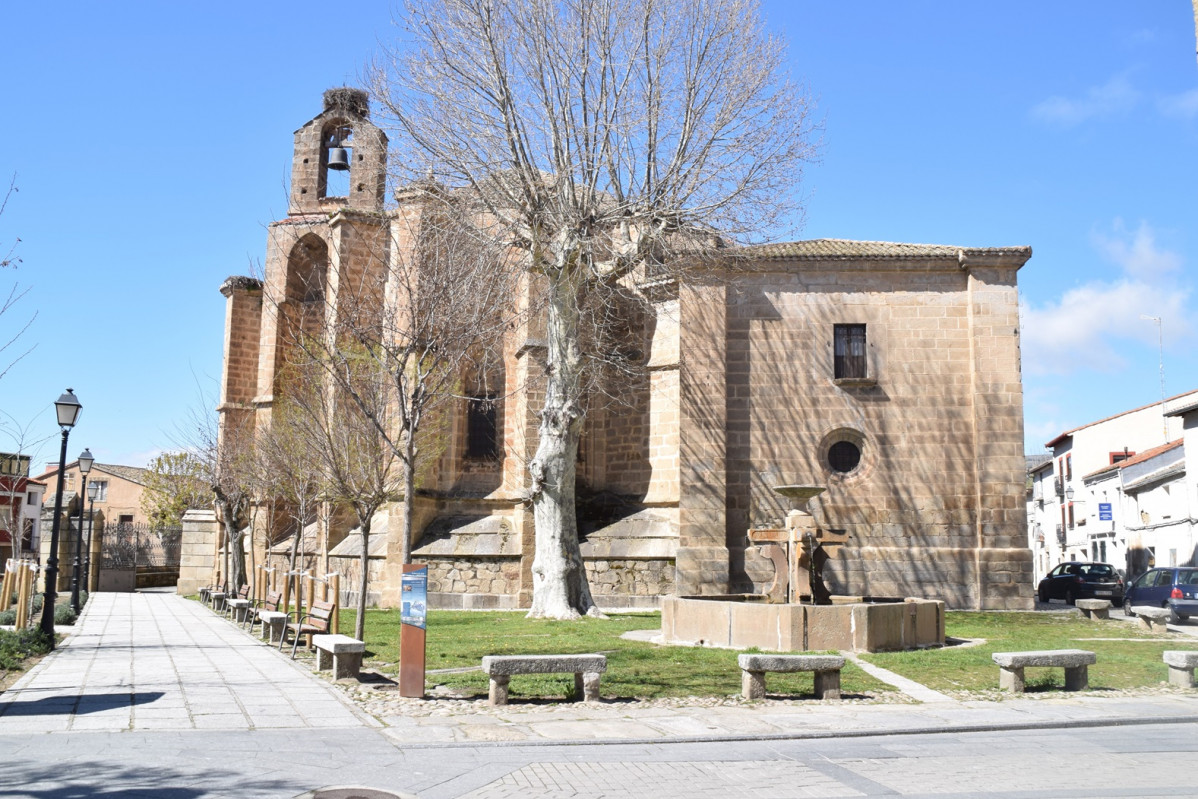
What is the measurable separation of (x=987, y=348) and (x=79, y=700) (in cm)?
1813

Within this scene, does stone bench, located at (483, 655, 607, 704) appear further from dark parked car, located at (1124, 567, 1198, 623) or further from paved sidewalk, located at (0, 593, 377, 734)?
dark parked car, located at (1124, 567, 1198, 623)

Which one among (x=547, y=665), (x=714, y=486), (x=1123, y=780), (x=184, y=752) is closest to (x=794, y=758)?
(x=1123, y=780)

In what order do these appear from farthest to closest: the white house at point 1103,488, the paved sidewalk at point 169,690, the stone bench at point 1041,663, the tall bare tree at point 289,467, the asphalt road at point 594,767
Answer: the white house at point 1103,488
the tall bare tree at point 289,467
the stone bench at point 1041,663
the paved sidewalk at point 169,690
the asphalt road at point 594,767

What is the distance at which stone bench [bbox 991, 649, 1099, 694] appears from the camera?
9602 mm

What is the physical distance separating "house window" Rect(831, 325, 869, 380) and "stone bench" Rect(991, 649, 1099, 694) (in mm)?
12146

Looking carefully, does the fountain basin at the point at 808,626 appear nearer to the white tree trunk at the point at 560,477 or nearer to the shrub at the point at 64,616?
the white tree trunk at the point at 560,477

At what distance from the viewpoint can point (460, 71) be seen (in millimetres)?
17859

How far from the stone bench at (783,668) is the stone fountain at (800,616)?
9.53 ft

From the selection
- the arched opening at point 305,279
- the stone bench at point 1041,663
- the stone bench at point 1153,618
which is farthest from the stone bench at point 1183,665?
the arched opening at point 305,279

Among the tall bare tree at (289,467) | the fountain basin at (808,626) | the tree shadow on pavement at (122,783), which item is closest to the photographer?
the tree shadow on pavement at (122,783)

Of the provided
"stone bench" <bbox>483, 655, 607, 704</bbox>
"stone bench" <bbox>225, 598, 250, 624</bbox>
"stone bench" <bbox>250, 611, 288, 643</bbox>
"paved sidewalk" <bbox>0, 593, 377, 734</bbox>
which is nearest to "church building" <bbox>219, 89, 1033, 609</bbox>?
"stone bench" <bbox>225, 598, 250, 624</bbox>

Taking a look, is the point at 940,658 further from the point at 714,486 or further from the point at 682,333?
the point at 682,333

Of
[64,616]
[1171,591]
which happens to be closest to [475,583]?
[64,616]

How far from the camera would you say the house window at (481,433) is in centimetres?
2336
